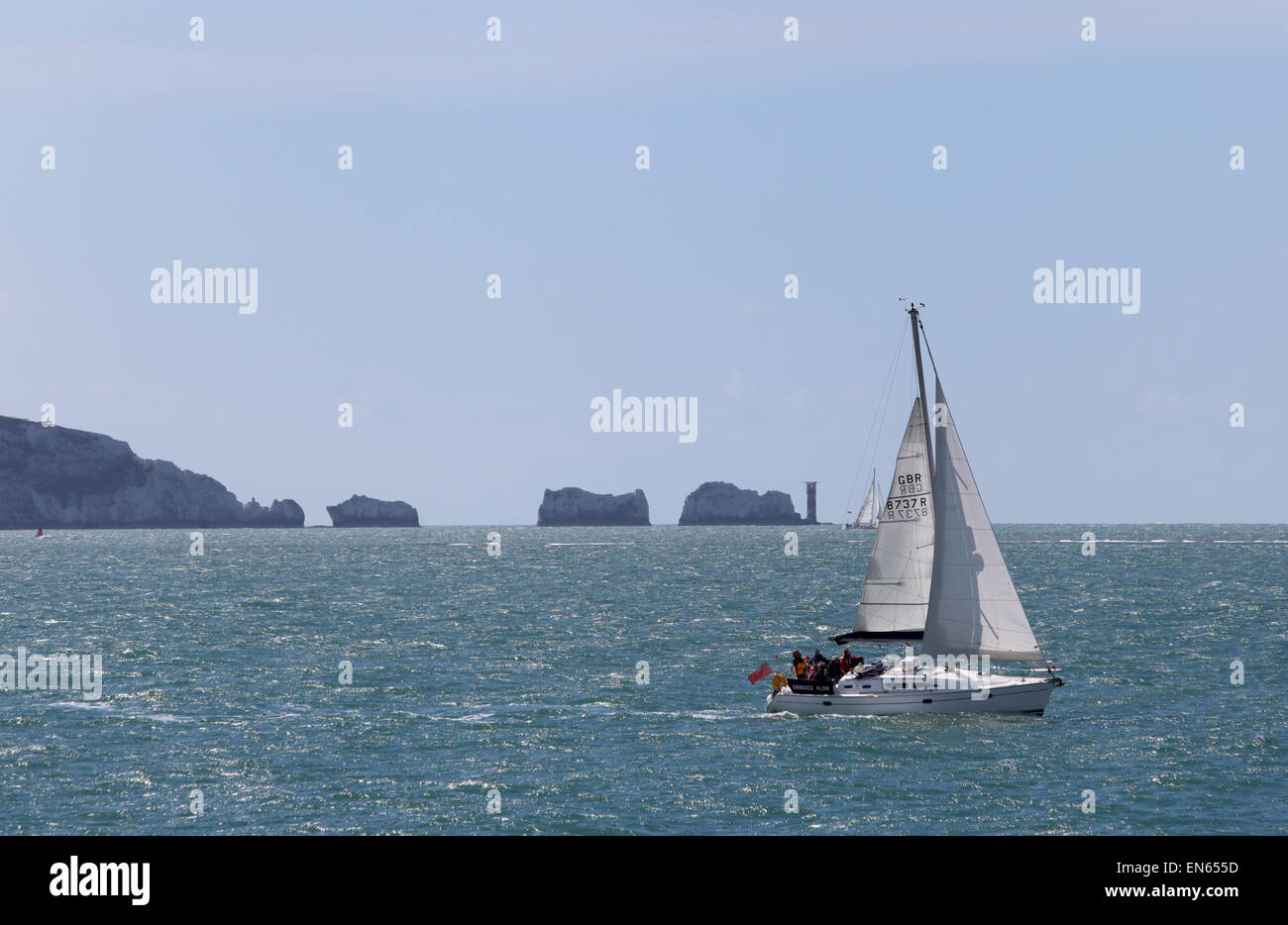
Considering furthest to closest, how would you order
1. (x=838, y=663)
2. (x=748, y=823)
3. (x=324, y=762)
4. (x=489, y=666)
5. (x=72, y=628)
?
(x=72, y=628)
(x=489, y=666)
(x=838, y=663)
(x=324, y=762)
(x=748, y=823)

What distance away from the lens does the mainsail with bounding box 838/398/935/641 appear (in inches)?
1572

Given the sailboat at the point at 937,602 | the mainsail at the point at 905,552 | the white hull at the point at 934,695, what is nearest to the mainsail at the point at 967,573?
the sailboat at the point at 937,602

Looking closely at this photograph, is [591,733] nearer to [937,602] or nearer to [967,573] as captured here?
[937,602]

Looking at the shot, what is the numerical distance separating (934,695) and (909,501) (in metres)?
5.93

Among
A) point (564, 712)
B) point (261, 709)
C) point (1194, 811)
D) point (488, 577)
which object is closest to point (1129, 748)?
point (1194, 811)

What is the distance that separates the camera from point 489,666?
55.6 metres

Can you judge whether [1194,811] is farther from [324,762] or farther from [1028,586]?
[1028,586]

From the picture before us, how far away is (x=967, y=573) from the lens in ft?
130

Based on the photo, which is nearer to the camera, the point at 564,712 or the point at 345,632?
the point at 564,712

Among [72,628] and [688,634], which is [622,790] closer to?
[688,634]

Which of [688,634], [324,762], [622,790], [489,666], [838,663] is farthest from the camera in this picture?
[688,634]

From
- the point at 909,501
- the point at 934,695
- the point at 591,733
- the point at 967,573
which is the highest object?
the point at 909,501

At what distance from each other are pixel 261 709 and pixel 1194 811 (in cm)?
2858

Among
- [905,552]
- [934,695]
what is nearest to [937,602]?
[905,552]
